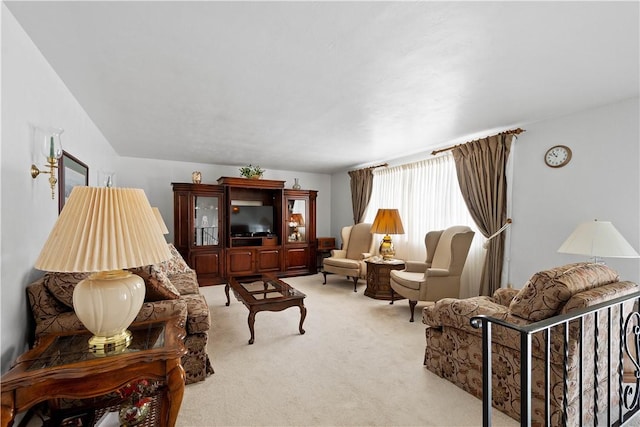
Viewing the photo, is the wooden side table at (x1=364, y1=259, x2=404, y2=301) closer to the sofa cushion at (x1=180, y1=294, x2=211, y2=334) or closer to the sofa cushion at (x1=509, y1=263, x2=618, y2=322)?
the sofa cushion at (x1=509, y1=263, x2=618, y2=322)

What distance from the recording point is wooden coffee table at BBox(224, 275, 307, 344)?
2.84 metres

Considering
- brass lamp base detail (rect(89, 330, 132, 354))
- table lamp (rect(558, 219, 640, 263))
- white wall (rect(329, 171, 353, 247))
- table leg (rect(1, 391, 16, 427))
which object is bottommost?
table leg (rect(1, 391, 16, 427))

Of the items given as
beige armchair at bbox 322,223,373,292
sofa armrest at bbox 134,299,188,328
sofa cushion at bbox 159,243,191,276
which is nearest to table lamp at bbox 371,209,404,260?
beige armchair at bbox 322,223,373,292

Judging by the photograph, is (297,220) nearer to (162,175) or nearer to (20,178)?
(162,175)

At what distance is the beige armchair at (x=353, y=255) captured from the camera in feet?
16.4

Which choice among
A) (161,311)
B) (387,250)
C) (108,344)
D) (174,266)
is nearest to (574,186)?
(387,250)

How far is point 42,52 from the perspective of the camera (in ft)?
5.88

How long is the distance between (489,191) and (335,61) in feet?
8.81

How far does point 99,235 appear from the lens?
127cm

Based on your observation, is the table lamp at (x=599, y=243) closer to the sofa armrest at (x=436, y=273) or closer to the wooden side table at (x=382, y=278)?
the sofa armrest at (x=436, y=273)

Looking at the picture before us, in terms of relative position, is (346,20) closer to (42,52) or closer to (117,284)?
(117,284)

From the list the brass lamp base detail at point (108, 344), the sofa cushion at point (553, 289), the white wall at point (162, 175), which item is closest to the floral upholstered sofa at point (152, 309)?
the brass lamp base detail at point (108, 344)

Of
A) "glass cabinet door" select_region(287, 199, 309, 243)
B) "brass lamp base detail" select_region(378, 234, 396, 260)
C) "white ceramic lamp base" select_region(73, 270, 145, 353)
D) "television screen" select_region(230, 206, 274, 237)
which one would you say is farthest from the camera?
"glass cabinet door" select_region(287, 199, 309, 243)

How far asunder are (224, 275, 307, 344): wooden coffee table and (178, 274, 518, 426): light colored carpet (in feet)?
1.01
